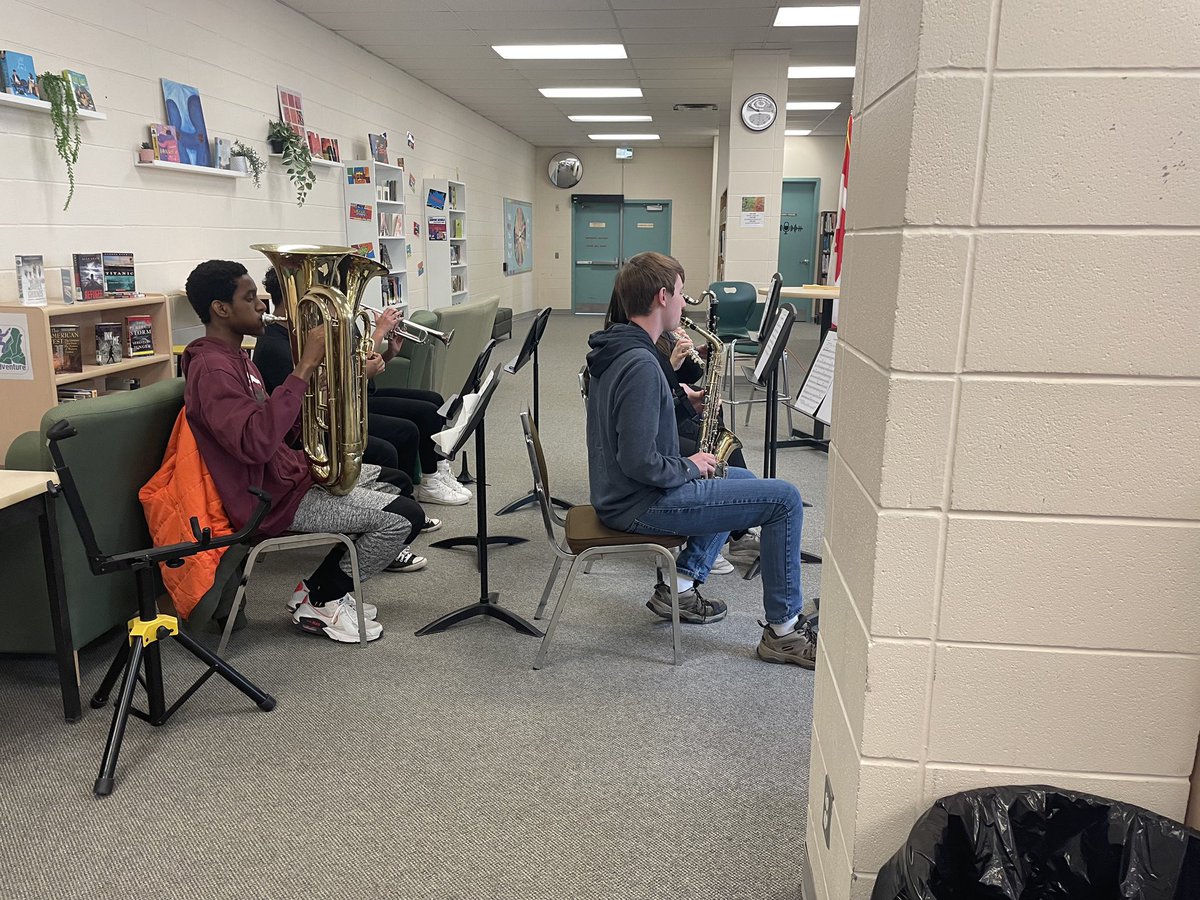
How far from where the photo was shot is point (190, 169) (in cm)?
479

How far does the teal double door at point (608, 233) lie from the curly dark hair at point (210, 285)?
1279cm

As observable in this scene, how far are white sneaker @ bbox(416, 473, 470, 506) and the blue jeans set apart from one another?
1.97 metres

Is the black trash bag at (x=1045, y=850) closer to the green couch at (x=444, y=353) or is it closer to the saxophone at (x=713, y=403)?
the saxophone at (x=713, y=403)

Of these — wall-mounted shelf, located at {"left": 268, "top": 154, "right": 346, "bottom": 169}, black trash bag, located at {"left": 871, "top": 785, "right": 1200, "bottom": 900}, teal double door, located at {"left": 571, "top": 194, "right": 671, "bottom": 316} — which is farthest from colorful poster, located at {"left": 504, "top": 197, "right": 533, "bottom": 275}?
black trash bag, located at {"left": 871, "top": 785, "right": 1200, "bottom": 900}

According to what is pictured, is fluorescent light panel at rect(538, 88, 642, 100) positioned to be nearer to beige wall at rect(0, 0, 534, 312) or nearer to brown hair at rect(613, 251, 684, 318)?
beige wall at rect(0, 0, 534, 312)

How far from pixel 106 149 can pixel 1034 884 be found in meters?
4.73

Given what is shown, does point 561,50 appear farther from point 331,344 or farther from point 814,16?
point 331,344

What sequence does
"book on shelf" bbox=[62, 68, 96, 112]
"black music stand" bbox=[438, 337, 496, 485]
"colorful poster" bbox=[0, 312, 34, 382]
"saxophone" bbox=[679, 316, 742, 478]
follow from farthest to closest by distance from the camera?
"book on shelf" bbox=[62, 68, 96, 112], "colorful poster" bbox=[0, 312, 34, 382], "saxophone" bbox=[679, 316, 742, 478], "black music stand" bbox=[438, 337, 496, 485]

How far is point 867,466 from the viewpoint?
1257 mm

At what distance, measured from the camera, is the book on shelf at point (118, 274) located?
4.09m

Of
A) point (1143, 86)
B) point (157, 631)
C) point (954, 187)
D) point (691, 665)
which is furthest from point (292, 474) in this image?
point (1143, 86)

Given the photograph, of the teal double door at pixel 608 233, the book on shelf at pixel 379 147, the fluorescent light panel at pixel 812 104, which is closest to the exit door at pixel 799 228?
the teal double door at pixel 608 233

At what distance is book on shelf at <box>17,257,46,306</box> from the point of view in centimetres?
359

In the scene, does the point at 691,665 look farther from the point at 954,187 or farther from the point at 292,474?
the point at 954,187
